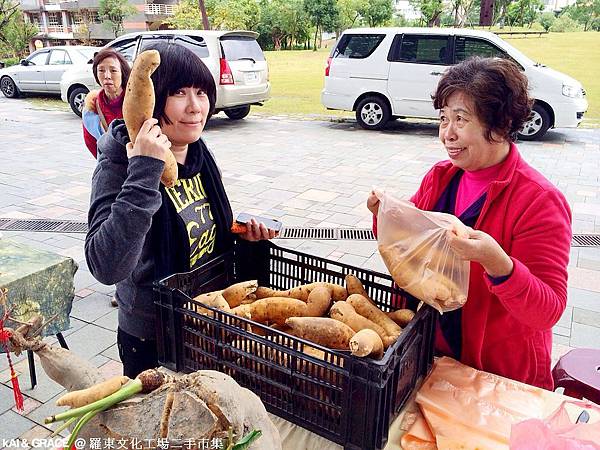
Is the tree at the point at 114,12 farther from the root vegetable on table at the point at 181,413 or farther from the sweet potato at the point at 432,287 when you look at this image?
the root vegetable on table at the point at 181,413

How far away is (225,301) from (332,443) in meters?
0.49

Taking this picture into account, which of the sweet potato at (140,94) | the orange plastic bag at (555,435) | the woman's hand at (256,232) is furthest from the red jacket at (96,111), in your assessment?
the orange plastic bag at (555,435)

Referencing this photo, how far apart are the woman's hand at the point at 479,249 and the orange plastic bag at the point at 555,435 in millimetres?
385

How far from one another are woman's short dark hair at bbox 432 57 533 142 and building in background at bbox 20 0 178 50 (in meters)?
43.3

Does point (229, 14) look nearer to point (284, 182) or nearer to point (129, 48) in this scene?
point (129, 48)

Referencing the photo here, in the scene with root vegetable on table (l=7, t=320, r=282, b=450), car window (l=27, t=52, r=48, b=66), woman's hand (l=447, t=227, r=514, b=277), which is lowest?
root vegetable on table (l=7, t=320, r=282, b=450)

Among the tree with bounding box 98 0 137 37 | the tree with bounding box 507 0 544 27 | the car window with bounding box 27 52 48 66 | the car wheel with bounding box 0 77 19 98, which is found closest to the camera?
the car window with bounding box 27 52 48 66

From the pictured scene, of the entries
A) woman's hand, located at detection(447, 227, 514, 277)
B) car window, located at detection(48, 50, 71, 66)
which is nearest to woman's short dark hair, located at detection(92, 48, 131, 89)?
woman's hand, located at detection(447, 227, 514, 277)

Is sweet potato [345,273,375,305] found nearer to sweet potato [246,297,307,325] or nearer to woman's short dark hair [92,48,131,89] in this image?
sweet potato [246,297,307,325]

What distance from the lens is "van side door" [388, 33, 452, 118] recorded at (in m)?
9.00

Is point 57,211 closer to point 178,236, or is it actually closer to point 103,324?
point 103,324

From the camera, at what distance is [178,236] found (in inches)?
63.7

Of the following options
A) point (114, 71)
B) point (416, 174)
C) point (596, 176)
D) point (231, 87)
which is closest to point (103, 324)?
point (114, 71)

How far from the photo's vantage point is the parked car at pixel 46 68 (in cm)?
1303
